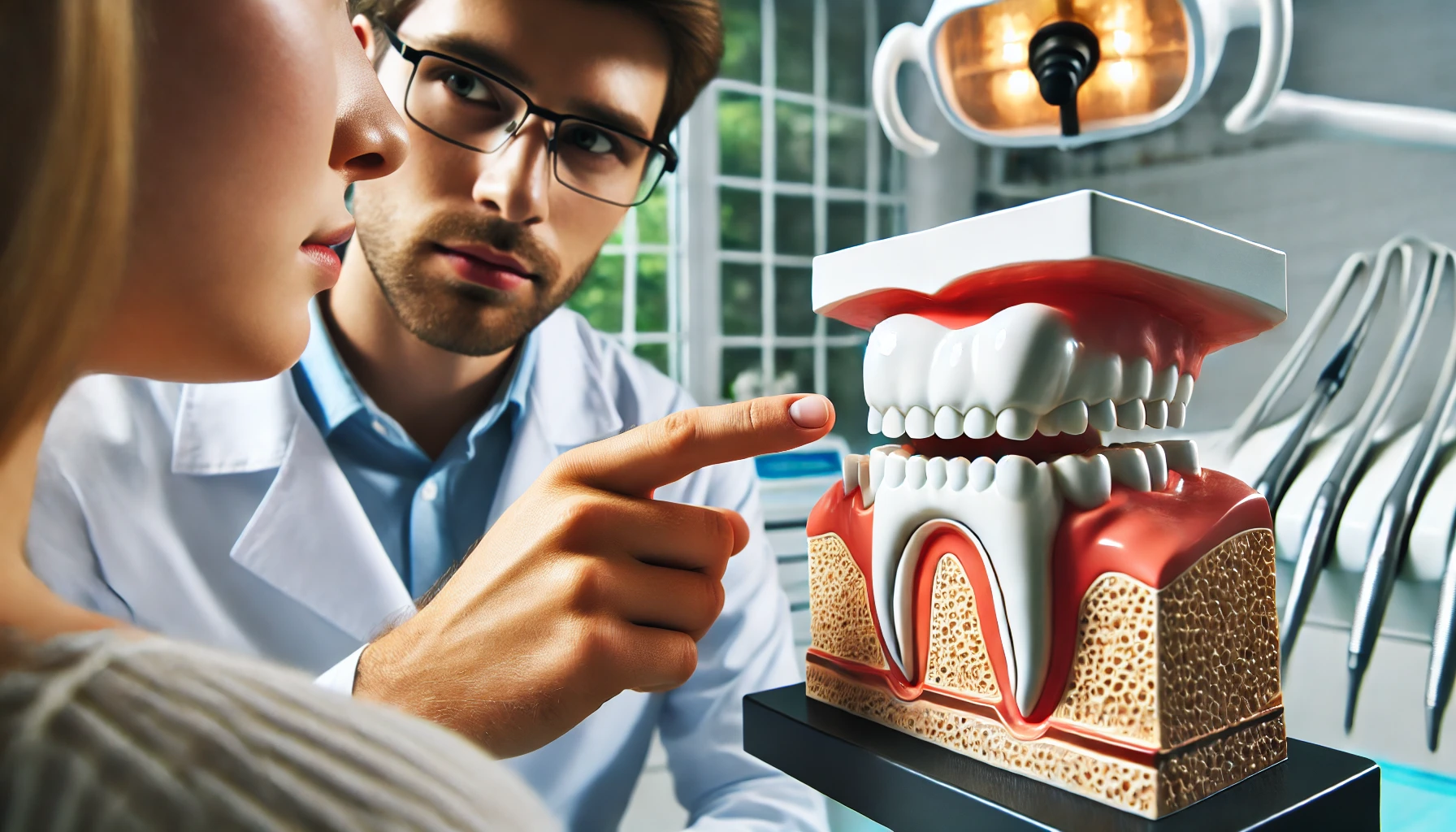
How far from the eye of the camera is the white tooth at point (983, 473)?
513 millimetres

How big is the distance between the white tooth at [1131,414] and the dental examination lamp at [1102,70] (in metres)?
0.32

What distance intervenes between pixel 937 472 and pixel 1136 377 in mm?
140

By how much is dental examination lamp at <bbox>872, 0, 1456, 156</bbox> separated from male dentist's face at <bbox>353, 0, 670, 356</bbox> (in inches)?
13.1

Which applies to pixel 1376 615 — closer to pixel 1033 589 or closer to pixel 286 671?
pixel 1033 589

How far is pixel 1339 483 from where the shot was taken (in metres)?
0.76

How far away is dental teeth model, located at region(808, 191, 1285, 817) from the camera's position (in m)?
0.47

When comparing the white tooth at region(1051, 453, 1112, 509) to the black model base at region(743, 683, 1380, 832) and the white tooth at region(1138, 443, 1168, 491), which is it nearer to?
the white tooth at region(1138, 443, 1168, 491)

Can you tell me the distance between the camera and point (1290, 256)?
0.96 m

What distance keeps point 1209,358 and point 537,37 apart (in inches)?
36.3

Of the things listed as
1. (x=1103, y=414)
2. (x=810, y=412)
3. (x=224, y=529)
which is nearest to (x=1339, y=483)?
(x=1103, y=414)

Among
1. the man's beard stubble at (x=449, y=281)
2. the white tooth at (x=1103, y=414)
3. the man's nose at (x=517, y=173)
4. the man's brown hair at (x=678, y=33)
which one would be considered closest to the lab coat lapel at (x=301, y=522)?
the man's beard stubble at (x=449, y=281)

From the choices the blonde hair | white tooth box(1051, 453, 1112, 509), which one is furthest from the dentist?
the blonde hair

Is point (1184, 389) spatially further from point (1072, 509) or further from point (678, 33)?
point (678, 33)

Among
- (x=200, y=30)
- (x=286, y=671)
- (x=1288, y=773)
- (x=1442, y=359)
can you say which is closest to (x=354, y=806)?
(x=286, y=671)
